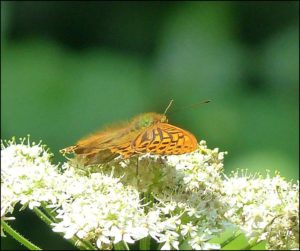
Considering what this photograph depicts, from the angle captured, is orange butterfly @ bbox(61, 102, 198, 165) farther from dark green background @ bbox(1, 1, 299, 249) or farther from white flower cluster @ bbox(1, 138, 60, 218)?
dark green background @ bbox(1, 1, 299, 249)

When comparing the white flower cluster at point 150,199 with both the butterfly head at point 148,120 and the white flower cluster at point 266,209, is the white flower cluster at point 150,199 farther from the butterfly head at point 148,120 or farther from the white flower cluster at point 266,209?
the butterfly head at point 148,120

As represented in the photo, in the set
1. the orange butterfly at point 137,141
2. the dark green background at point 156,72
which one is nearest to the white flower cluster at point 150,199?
the orange butterfly at point 137,141

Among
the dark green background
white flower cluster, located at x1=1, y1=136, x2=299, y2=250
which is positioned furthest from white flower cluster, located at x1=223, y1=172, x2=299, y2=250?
the dark green background

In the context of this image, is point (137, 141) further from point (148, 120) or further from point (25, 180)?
point (25, 180)

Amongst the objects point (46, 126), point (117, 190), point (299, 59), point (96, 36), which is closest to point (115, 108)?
point (46, 126)

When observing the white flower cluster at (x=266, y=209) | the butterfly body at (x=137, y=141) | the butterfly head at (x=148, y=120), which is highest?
the butterfly head at (x=148, y=120)

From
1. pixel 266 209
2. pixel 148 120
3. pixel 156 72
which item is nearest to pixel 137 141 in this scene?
pixel 148 120
